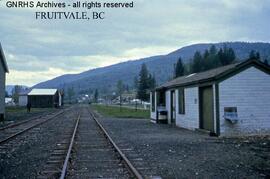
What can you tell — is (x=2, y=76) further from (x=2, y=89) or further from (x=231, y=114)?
(x=231, y=114)

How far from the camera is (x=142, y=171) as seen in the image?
28.8 ft

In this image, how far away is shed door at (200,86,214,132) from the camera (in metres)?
18.6

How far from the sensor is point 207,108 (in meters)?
19.4

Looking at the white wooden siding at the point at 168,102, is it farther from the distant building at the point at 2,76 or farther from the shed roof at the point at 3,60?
the shed roof at the point at 3,60

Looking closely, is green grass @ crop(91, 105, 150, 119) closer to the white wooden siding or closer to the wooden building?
the white wooden siding

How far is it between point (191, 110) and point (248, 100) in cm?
412

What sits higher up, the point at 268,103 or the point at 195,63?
the point at 195,63

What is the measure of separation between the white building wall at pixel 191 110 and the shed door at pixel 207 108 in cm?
39

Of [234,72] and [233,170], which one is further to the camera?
[234,72]

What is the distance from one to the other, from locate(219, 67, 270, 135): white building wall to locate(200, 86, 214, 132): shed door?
0.75 metres

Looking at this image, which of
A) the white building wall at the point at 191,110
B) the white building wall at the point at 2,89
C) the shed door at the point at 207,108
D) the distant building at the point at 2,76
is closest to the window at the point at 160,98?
the white building wall at the point at 191,110

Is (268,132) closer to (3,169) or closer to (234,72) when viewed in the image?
(234,72)

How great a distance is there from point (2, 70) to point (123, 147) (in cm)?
2312

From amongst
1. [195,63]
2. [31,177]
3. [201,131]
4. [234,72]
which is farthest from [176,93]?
[195,63]
